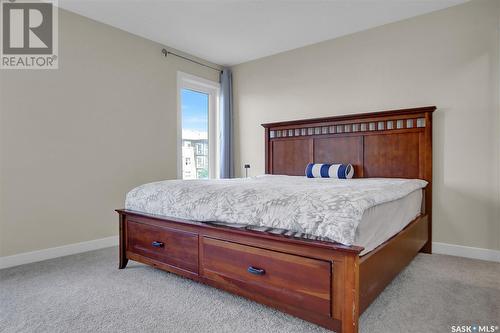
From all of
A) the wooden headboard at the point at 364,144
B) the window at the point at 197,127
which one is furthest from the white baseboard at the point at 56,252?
the wooden headboard at the point at 364,144

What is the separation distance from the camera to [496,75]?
281 centimetres

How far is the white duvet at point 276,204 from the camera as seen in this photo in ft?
4.98

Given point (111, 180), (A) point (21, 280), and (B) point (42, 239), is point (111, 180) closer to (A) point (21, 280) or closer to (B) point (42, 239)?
(B) point (42, 239)

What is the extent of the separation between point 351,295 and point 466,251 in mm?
2220

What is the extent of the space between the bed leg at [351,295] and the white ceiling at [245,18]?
2568 millimetres

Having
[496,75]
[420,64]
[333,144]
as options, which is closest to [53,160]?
[333,144]

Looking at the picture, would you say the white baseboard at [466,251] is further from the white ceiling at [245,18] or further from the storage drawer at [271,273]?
the white ceiling at [245,18]

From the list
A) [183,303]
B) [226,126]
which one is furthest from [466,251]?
[226,126]

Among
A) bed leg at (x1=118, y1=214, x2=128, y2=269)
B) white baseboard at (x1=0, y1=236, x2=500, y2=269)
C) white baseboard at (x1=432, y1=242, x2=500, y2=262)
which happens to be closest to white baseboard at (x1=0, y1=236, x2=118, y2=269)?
white baseboard at (x1=0, y1=236, x2=500, y2=269)

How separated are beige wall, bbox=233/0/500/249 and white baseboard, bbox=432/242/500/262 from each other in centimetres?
5

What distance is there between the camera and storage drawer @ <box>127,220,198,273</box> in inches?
84.7

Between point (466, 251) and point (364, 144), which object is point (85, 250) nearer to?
point (364, 144)

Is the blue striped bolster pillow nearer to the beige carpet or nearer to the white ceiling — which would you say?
the beige carpet

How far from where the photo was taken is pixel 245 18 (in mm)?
3303
